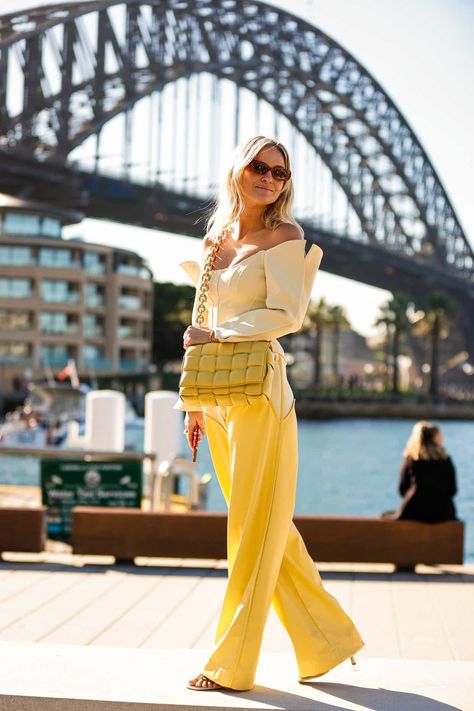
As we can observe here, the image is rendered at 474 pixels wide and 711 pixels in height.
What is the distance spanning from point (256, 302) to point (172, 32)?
54302 mm

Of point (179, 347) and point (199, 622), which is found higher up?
point (179, 347)

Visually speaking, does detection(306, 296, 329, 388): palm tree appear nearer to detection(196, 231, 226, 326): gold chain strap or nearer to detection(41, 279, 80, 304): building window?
detection(41, 279, 80, 304): building window

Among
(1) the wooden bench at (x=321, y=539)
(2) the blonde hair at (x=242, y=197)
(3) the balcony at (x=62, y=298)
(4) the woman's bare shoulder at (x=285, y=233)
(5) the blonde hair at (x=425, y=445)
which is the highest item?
(3) the balcony at (x=62, y=298)

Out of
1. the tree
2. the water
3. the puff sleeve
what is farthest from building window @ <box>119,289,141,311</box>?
the puff sleeve

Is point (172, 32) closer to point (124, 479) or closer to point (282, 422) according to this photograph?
point (124, 479)

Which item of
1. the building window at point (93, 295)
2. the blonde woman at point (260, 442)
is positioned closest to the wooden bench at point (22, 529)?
the blonde woman at point (260, 442)

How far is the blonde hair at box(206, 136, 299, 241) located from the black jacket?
12.6 ft

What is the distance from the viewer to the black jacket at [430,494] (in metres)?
7.26

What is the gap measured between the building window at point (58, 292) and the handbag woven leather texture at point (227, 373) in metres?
63.6

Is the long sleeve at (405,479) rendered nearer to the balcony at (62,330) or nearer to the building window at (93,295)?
the balcony at (62,330)

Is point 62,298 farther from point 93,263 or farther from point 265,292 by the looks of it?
point 265,292

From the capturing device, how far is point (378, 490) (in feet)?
115

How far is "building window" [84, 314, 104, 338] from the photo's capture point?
223 ft

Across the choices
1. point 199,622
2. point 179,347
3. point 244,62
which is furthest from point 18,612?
point 179,347
